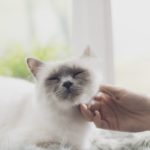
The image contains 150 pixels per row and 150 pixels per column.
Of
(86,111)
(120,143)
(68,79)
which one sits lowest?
(120,143)

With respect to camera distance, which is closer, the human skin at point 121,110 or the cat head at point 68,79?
the cat head at point 68,79

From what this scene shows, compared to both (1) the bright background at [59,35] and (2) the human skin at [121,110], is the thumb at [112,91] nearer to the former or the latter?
(2) the human skin at [121,110]

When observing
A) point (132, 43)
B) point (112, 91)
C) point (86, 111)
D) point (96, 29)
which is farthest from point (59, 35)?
point (86, 111)

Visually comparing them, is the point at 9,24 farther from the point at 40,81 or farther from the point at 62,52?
the point at 40,81

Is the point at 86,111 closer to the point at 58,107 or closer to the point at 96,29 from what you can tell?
the point at 58,107

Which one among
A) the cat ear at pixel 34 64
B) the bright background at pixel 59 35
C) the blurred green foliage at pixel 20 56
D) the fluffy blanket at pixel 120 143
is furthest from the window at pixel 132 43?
the cat ear at pixel 34 64

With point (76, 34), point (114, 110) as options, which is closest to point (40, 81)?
point (114, 110)
